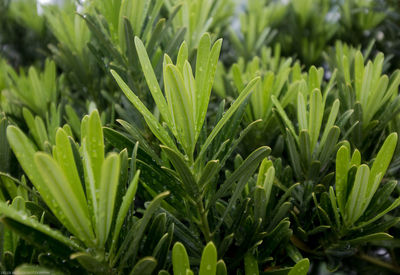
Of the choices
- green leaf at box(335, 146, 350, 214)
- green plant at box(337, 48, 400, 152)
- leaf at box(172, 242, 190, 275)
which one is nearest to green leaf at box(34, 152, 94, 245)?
leaf at box(172, 242, 190, 275)

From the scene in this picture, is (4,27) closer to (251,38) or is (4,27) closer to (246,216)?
(251,38)

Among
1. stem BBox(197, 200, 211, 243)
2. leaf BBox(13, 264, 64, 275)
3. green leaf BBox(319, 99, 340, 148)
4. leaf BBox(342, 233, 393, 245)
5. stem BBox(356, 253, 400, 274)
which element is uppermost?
green leaf BBox(319, 99, 340, 148)

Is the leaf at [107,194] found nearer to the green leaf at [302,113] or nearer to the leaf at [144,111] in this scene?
the leaf at [144,111]

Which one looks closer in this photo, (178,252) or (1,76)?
(178,252)

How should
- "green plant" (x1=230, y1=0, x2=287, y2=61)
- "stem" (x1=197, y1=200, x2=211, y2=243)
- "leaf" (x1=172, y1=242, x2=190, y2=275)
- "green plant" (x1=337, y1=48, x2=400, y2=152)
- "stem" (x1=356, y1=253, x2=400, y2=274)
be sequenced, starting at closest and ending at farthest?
"leaf" (x1=172, y1=242, x2=190, y2=275) → "stem" (x1=197, y1=200, x2=211, y2=243) → "green plant" (x1=337, y1=48, x2=400, y2=152) → "stem" (x1=356, y1=253, x2=400, y2=274) → "green plant" (x1=230, y1=0, x2=287, y2=61)

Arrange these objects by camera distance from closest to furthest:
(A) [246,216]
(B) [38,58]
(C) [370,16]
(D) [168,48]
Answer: (A) [246,216] → (D) [168,48] → (C) [370,16] → (B) [38,58]

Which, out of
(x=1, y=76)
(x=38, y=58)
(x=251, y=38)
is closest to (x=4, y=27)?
(x=38, y=58)

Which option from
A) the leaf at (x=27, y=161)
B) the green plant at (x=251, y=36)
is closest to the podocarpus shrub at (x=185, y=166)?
the leaf at (x=27, y=161)

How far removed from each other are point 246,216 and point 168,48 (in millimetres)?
435

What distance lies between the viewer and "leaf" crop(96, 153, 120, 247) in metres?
0.47

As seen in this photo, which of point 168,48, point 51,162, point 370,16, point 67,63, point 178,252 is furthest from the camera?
point 370,16

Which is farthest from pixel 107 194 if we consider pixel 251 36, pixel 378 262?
pixel 251 36

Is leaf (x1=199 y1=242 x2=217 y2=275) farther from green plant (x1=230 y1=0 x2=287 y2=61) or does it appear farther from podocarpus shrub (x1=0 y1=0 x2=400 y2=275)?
green plant (x1=230 y1=0 x2=287 y2=61)

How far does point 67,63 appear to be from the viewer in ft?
3.79
